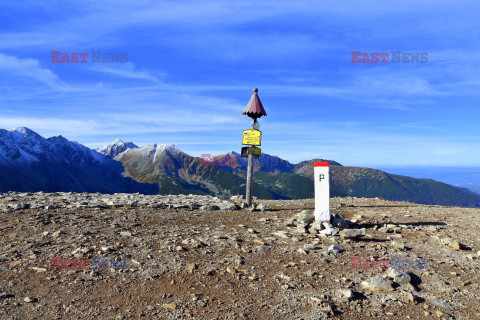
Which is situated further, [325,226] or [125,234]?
[325,226]

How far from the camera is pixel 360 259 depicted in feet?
31.8

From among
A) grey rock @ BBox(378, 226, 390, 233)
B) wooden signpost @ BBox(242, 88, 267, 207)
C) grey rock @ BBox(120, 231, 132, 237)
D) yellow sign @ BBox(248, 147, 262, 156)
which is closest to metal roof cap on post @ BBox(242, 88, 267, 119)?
wooden signpost @ BBox(242, 88, 267, 207)

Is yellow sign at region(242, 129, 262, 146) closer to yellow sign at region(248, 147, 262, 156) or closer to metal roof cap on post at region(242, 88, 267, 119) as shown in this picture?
yellow sign at region(248, 147, 262, 156)

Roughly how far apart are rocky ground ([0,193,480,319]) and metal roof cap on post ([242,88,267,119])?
772cm

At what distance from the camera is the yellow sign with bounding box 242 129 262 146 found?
63.3 feet

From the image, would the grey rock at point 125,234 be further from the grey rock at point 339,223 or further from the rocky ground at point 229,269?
the grey rock at point 339,223

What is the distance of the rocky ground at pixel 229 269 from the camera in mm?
6730

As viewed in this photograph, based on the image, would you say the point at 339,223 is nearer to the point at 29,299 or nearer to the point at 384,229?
the point at 384,229

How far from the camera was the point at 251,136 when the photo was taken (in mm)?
19359

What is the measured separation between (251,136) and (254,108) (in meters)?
1.85

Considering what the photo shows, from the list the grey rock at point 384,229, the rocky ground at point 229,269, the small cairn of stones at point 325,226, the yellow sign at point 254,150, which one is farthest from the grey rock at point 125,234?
the grey rock at point 384,229

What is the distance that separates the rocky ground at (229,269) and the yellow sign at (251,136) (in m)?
6.49

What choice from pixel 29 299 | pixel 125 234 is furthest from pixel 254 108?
pixel 29 299

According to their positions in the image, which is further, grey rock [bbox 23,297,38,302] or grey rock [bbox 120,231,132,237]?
grey rock [bbox 120,231,132,237]
